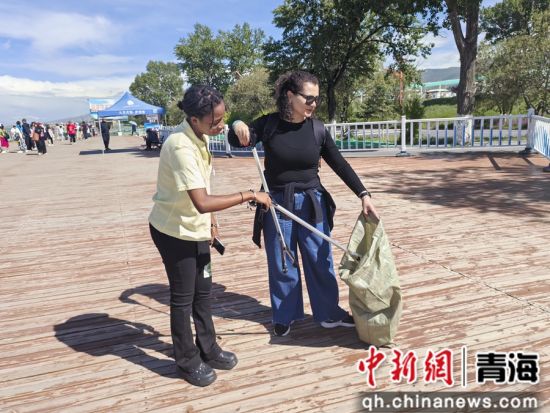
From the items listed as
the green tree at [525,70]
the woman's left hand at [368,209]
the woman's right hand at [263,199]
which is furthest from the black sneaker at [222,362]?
the green tree at [525,70]

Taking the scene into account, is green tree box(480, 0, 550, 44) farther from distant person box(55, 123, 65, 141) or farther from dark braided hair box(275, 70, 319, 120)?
dark braided hair box(275, 70, 319, 120)

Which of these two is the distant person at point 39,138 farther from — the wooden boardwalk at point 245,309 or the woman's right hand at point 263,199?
the woman's right hand at point 263,199

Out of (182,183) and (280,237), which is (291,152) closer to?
(280,237)

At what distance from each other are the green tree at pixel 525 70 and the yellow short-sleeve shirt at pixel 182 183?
25323 millimetres

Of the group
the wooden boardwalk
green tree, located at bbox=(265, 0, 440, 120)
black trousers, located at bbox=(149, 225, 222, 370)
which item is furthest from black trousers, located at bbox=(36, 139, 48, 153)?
black trousers, located at bbox=(149, 225, 222, 370)

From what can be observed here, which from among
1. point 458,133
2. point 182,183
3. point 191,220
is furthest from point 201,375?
point 458,133

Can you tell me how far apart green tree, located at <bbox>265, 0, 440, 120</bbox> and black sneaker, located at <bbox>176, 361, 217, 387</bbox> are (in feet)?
64.5

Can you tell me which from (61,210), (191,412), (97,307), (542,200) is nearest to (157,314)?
(97,307)

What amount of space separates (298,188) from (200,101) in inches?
36.9

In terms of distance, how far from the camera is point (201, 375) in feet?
8.50

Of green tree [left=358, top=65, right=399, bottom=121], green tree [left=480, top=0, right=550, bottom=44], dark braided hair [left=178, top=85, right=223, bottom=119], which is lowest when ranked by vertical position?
dark braided hair [left=178, top=85, right=223, bottom=119]

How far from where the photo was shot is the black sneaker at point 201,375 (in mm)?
2574

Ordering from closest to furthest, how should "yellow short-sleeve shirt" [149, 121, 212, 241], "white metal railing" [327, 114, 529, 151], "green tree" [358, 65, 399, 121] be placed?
1. "yellow short-sleeve shirt" [149, 121, 212, 241]
2. "white metal railing" [327, 114, 529, 151]
3. "green tree" [358, 65, 399, 121]

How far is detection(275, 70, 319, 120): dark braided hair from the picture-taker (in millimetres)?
2695
